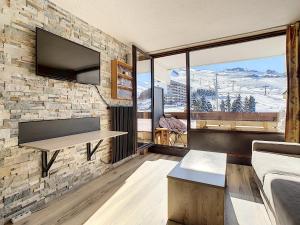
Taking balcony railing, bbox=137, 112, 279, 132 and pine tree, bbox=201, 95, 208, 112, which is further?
pine tree, bbox=201, 95, 208, 112

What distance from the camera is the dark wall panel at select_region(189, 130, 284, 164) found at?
10.5ft

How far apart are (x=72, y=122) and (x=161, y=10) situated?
1.92 meters

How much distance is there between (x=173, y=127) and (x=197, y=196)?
2.99 metres

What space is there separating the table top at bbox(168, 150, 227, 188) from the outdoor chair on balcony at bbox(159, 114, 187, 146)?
2.07 meters

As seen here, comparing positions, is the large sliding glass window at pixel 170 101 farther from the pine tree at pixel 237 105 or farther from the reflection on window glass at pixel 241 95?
the pine tree at pixel 237 105

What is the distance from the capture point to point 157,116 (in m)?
4.54

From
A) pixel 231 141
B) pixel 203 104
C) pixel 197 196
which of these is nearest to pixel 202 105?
pixel 203 104

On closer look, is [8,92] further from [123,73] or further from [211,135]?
[211,135]

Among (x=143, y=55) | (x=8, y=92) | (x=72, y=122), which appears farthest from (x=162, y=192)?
(x=143, y=55)

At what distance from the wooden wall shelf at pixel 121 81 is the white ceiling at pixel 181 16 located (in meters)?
0.53

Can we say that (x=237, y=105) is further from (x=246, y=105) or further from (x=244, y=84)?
(x=244, y=84)

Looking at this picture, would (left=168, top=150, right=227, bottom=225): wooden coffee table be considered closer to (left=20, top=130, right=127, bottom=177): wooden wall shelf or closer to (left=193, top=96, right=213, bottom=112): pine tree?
(left=20, top=130, right=127, bottom=177): wooden wall shelf

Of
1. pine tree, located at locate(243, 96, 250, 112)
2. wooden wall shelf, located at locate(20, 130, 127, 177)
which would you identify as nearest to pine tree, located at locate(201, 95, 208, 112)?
pine tree, located at locate(243, 96, 250, 112)

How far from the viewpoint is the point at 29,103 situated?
187 cm
